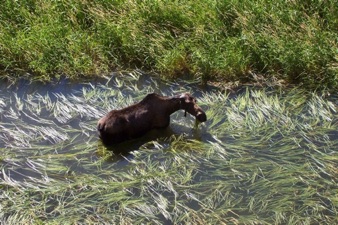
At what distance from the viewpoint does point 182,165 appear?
23.2 ft

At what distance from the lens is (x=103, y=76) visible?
954cm

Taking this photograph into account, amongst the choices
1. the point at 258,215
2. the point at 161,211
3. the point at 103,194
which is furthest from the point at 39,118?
the point at 258,215

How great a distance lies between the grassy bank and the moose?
138cm

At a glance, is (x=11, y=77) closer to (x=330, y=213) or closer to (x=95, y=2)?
(x=95, y=2)

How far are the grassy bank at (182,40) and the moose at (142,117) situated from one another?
1.38 m

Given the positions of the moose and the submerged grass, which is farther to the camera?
the moose

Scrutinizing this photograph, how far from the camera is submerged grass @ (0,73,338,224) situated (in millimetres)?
6324

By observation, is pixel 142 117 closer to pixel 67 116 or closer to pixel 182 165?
pixel 182 165

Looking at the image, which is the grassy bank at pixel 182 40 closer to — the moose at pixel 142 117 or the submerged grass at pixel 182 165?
the submerged grass at pixel 182 165

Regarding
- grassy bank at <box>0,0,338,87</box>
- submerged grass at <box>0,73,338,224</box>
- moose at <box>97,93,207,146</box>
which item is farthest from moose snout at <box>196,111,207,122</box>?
grassy bank at <box>0,0,338,87</box>

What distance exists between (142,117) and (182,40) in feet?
8.30

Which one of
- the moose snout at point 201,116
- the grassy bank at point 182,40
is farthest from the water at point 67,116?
the grassy bank at point 182,40

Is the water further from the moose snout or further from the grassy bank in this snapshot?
the grassy bank

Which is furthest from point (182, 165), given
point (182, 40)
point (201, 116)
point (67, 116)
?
point (182, 40)
